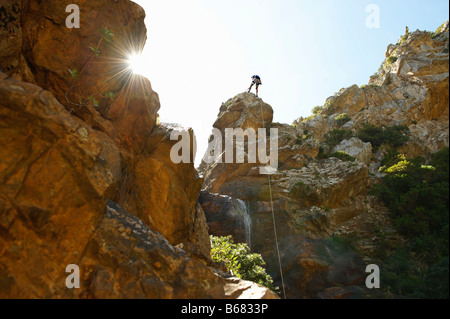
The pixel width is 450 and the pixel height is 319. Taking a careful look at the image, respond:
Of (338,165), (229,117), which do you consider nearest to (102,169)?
(338,165)

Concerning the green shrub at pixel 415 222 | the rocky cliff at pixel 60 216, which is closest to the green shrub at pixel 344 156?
the green shrub at pixel 415 222

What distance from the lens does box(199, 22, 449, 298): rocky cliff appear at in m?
22.9

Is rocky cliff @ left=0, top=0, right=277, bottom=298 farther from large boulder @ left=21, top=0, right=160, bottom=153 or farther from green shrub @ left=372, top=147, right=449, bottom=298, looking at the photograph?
green shrub @ left=372, top=147, right=449, bottom=298

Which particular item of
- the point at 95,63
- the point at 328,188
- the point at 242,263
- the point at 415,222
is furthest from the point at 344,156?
the point at 95,63

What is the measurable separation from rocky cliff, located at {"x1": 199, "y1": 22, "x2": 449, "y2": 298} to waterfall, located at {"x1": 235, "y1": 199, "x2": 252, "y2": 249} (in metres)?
0.35

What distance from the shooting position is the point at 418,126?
42.6 metres

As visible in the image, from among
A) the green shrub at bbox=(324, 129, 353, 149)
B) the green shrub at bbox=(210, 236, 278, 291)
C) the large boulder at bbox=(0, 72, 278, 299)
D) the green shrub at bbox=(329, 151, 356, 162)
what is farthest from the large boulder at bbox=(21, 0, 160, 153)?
the green shrub at bbox=(324, 129, 353, 149)

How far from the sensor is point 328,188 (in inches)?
1217

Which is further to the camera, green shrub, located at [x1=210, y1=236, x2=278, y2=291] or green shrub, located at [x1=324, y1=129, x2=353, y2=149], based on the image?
green shrub, located at [x1=324, y1=129, x2=353, y2=149]

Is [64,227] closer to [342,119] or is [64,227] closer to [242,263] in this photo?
[242,263]

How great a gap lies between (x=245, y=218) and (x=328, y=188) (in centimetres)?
1075

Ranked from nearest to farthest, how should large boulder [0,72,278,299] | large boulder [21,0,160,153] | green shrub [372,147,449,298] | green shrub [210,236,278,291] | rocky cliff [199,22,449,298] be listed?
large boulder [0,72,278,299] < large boulder [21,0,160,153] < green shrub [372,147,449,298] < green shrub [210,236,278,291] < rocky cliff [199,22,449,298]

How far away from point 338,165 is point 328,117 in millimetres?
27609
